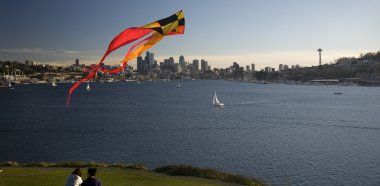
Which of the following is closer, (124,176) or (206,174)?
(124,176)

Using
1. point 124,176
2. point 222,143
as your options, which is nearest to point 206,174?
point 124,176

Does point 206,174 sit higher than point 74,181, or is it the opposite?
point 74,181

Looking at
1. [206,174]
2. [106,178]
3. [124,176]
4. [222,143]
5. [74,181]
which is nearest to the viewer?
[74,181]

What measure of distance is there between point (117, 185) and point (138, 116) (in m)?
67.5

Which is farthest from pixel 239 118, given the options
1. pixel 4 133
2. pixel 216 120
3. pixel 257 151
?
pixel 4 133

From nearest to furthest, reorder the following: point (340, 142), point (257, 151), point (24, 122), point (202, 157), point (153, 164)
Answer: point (153, 164), point (202, 157), point (257, 151), point (340, 142), point (24, 122)

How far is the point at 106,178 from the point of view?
23.4 m

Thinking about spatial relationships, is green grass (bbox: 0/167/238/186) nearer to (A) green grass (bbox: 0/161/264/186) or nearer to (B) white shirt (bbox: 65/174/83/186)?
(A) green grass (bbox: 0/161/264/186)

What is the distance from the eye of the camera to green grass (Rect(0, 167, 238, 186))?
867 inches

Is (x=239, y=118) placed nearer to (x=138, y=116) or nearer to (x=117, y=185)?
(x=138, y=116)

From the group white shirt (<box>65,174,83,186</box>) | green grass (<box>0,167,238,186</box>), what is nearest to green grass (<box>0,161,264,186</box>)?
green grass (<box>0,167,238,186</box>)

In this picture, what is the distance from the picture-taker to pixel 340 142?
55.3 m

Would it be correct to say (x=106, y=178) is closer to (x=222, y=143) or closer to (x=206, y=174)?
(x=206, y=174)

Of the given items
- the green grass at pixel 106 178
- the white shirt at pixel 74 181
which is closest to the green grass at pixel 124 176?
the green grass at pixel 106 178
